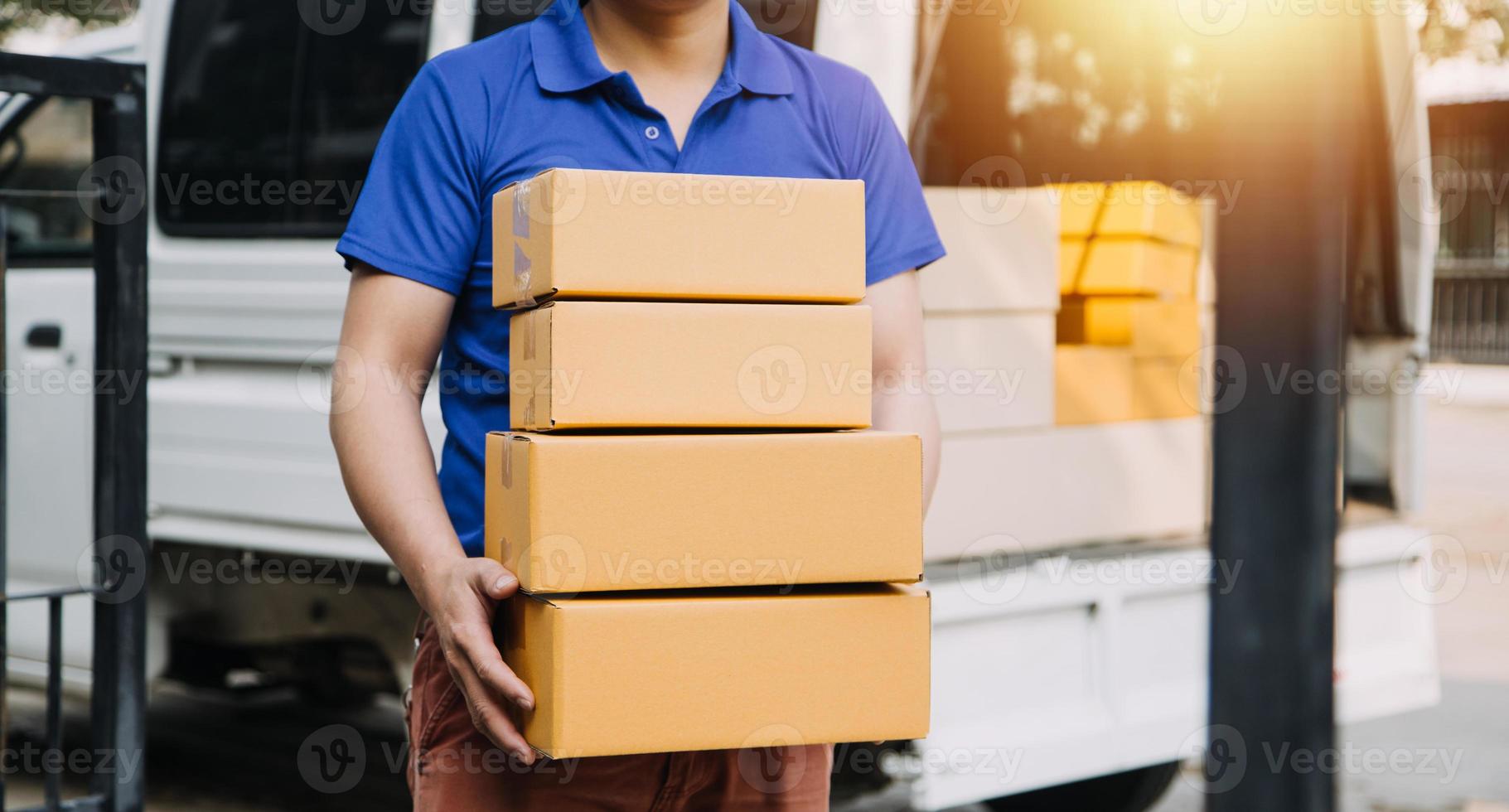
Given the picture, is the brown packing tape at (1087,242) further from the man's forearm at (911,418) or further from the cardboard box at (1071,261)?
the man's forearm at (911,418)

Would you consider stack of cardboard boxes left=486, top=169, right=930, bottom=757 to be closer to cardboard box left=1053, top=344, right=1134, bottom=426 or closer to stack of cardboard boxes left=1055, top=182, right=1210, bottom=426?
cardboard box left=1053, top=344, right=1134, bottom=426

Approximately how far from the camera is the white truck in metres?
3.24

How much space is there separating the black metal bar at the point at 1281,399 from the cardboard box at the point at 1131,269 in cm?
395

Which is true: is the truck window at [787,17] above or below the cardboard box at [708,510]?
above

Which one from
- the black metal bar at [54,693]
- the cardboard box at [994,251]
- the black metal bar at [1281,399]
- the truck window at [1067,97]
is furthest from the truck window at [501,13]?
the black metal bar at [1281,399]

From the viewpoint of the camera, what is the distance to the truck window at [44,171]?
4.32 m

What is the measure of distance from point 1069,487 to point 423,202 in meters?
2.55

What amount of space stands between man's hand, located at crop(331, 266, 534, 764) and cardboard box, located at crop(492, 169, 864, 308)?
129mm

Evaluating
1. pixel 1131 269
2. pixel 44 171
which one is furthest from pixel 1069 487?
pixel 44 171

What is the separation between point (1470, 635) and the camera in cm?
691

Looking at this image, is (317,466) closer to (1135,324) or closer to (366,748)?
(366,748)

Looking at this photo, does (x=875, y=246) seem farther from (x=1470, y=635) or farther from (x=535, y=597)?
(x=1470, y=635)

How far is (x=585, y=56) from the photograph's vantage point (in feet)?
5.25

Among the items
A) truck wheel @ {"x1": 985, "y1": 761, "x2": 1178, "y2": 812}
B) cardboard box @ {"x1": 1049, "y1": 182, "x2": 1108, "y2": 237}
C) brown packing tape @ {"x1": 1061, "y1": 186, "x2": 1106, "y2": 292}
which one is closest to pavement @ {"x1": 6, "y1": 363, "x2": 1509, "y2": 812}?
truck wheel @ {"x1": 985, "y1": 761, "x2": 1178, "y2": 812}
